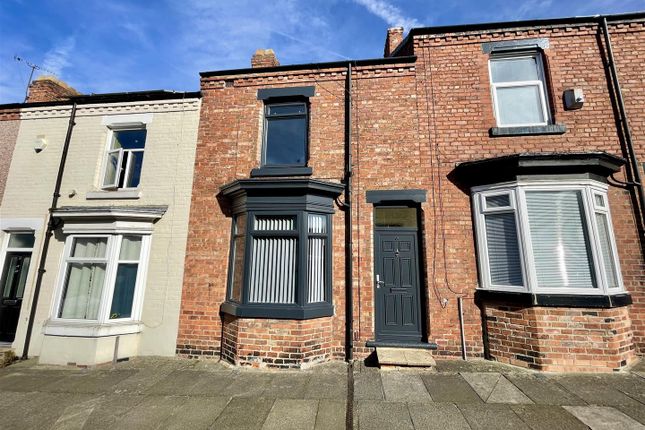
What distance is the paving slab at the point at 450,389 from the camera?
3994 mm

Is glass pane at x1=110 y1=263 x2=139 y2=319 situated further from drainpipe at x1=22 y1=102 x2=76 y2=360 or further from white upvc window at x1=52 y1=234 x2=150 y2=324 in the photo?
drainpipe at x1=22 y1=102 x2=76 y2=360

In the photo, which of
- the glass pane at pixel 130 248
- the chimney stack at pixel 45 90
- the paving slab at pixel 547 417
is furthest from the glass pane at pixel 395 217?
the chimney stack at pixel 45 90

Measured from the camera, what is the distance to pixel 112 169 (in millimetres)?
7410

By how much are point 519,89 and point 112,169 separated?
9966mm

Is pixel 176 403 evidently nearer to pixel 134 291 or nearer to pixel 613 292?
pixel 134 291

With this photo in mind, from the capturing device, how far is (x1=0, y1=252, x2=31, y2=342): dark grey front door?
262 inches

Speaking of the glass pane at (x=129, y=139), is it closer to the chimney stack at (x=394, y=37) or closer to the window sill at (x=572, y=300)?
the chimney stack at (x=394, y=37)

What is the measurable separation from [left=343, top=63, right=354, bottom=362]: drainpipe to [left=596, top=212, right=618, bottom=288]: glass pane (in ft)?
14.7

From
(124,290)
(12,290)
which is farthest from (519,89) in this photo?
(12,290)

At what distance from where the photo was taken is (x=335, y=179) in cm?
636

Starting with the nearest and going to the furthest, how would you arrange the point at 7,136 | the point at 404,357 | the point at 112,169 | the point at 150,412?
the point at 150,412 → the point at 404,357 → the point at 112,169 → the point at 7,136

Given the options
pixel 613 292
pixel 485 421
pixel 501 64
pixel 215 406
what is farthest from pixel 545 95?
pixel 215 406

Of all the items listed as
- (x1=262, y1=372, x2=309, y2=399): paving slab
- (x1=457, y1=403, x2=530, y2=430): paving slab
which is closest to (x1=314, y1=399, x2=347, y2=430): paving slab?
(x1=262, y1=372, x2=309, y2=399): paving slab

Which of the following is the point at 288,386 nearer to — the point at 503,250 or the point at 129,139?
the point at 503,250
